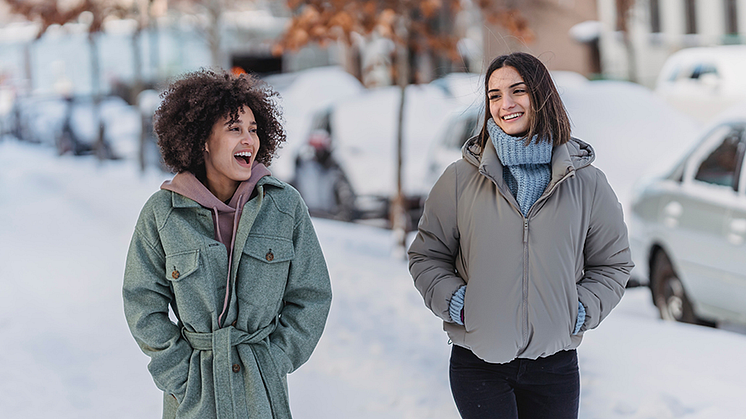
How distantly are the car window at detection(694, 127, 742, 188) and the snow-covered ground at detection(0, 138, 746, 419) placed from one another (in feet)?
3.75

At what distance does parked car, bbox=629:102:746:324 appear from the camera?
552 cm

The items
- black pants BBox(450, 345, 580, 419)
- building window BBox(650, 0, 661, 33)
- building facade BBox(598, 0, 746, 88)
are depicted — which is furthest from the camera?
building window BBox(650, 0, 661, 33)

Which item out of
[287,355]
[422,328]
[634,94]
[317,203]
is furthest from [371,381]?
[317,203]

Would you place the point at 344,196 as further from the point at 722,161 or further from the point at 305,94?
the point at 722,161

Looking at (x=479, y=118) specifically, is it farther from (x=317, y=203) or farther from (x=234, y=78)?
(x=317, y=203)

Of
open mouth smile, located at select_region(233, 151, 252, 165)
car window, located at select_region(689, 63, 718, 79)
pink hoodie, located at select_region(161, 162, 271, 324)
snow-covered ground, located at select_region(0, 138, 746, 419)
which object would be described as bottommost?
snow-covered ground, located at select_region(0, 138, 746, 419)

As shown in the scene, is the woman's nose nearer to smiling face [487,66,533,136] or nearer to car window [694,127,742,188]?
smiling face [487,66,533,136]

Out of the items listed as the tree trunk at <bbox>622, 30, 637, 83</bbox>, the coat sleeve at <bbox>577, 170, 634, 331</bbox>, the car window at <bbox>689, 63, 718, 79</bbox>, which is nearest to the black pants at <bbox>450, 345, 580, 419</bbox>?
the coat sleeve at <bbox>577, 170, 634, 331</bbox>

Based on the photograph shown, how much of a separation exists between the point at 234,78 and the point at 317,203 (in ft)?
29.2

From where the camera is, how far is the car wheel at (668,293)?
6.12m

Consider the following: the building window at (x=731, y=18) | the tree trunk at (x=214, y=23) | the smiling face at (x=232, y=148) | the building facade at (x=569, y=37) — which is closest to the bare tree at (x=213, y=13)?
the tree trunk at (x=214, y=23)

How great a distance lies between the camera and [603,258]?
274 cm

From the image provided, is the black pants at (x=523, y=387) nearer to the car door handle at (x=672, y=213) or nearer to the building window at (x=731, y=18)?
the car door handle at (x=672, y=213)

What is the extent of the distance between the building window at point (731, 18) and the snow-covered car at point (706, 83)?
877cm
